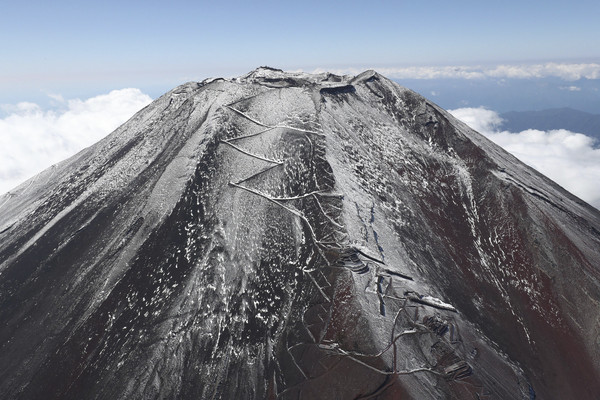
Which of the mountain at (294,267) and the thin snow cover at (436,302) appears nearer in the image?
the mountain at (294,267)

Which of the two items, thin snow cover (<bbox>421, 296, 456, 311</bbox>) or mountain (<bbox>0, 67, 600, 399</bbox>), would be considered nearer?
mountain (<bbox>0, 67, 600, 399</bbox>)

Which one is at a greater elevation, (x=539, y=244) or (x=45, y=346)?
(x=539, y=244)

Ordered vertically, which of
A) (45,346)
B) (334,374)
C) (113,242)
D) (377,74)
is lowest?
(45,346)

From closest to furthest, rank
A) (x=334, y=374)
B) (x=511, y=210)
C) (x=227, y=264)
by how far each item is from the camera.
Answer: (x=334, y=374)
(x=227, y=264)
(x=511, y=210)

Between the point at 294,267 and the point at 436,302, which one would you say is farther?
the point at 294,267

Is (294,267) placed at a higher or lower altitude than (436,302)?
higher

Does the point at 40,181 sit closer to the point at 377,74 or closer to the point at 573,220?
the point at 377,74

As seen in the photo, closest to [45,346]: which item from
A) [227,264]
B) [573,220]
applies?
[227,264]

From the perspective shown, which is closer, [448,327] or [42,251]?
[448,327]
